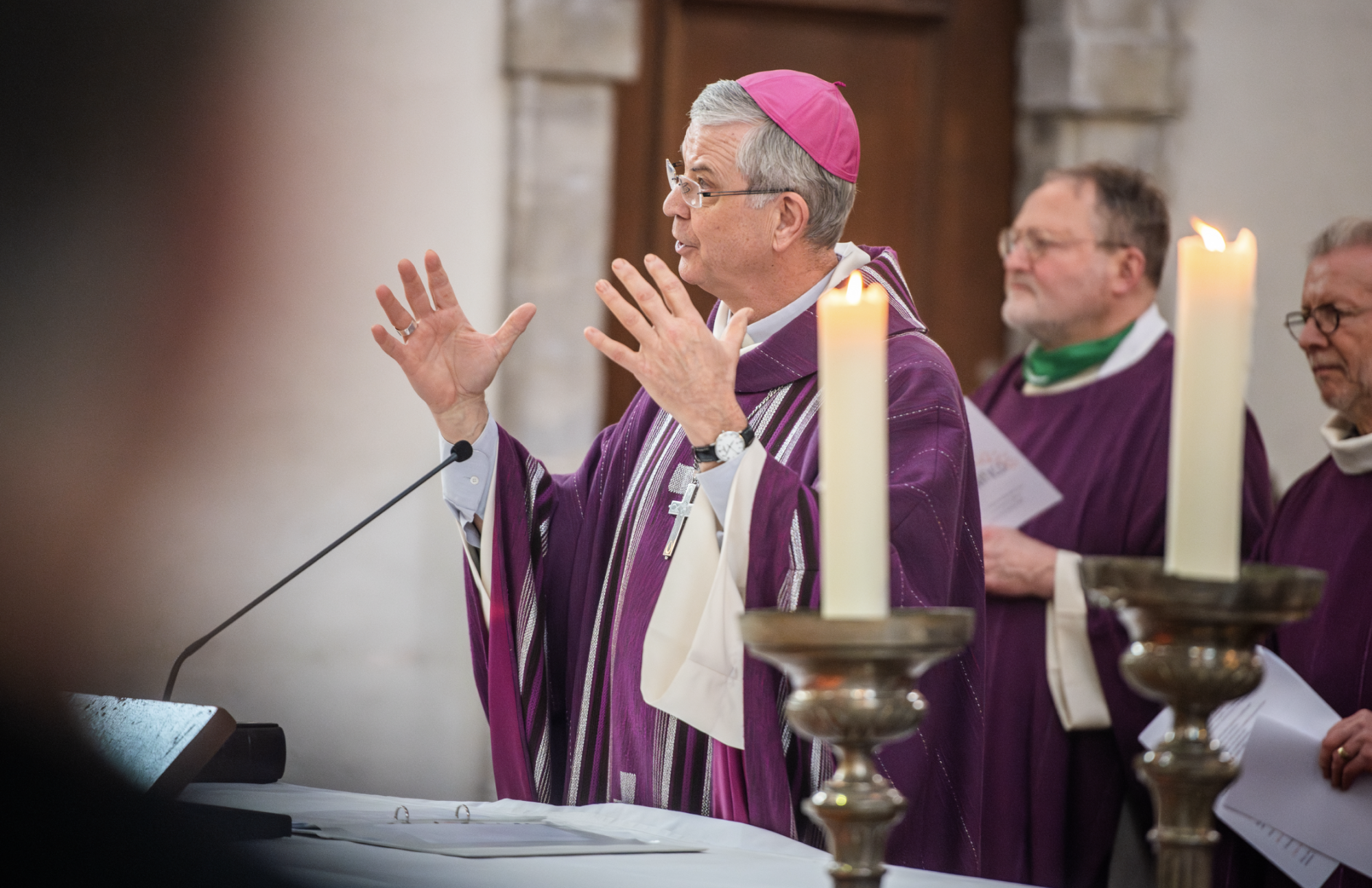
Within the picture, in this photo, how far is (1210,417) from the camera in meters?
0.98

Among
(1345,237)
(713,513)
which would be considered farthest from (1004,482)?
(713,513)

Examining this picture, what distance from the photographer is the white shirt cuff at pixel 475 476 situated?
2846 mm

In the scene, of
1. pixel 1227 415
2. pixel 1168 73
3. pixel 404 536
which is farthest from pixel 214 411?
pixel 1227 415

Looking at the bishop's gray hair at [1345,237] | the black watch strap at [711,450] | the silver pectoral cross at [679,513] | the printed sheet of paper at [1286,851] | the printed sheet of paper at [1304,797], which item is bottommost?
the printed sheet of paper at [1286,851]

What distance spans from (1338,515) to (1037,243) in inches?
44.1

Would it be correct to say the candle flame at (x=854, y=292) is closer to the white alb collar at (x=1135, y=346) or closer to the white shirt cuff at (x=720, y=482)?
the white shirt cuff at (x=720, y=482)

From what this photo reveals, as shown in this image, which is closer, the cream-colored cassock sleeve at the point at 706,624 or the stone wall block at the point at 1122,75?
the cream-colored cassock sleeve at the point at 706,624

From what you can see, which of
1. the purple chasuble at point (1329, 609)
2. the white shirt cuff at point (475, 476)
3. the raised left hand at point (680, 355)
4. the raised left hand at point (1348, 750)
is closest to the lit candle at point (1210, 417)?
the raised left hand at point (680, 355)

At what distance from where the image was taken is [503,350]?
2770mm

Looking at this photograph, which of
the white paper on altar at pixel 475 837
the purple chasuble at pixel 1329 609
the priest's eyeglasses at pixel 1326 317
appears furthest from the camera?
the priest's eyeglasses at pixel 1326 317

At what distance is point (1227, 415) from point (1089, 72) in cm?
418

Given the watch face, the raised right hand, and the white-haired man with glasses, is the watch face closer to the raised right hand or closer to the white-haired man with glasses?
Answer: the raised right hand

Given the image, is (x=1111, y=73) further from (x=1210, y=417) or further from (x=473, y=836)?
(x=1210, y=417)

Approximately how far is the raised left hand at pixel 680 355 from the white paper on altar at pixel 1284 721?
1.29 metres
